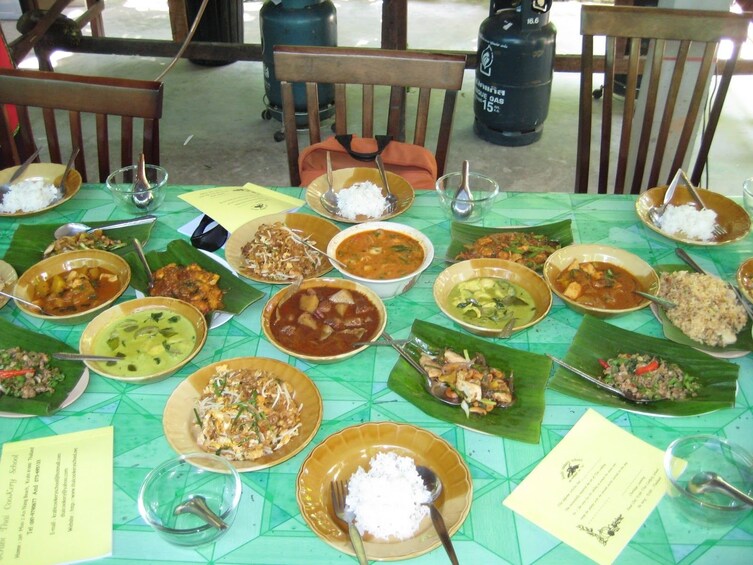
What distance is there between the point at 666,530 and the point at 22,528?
4.20 feet

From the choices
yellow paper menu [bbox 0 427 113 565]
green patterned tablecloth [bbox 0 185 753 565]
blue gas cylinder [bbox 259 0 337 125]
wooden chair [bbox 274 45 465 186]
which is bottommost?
yellow paper menu [bbox 0 427 113 565]

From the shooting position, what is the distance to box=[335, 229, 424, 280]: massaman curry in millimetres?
1876

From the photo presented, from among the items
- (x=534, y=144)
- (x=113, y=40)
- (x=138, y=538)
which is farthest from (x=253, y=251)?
(x=113, y=40)

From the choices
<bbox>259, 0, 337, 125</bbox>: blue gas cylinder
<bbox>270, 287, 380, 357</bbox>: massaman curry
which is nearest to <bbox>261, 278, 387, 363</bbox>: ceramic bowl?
<bbox>270, 287, 380, 357</bbox>: massaman curry

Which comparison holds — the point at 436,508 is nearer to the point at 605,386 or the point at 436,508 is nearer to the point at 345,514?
the point at 345,514

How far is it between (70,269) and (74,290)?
4.9 inches

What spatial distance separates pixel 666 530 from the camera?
123cm

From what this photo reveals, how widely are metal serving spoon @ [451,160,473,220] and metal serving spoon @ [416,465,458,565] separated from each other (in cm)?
107

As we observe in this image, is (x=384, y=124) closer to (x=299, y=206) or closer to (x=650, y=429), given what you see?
(x=299, y=206)

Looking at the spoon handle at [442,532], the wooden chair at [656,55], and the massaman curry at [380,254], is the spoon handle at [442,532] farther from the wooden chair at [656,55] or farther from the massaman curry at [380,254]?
the wooden chair at [656,55]

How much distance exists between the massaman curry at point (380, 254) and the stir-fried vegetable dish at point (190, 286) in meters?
0.39

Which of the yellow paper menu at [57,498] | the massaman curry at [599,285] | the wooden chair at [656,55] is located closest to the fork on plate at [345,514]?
the yellow paper menu at [57,498]

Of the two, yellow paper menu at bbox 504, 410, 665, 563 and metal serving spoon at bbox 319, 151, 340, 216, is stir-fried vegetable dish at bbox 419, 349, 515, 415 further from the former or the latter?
metal serving spoon at bbox 319, 151, 340, 216

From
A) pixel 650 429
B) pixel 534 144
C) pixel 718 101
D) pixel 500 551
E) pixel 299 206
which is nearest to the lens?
pixel 500 551
